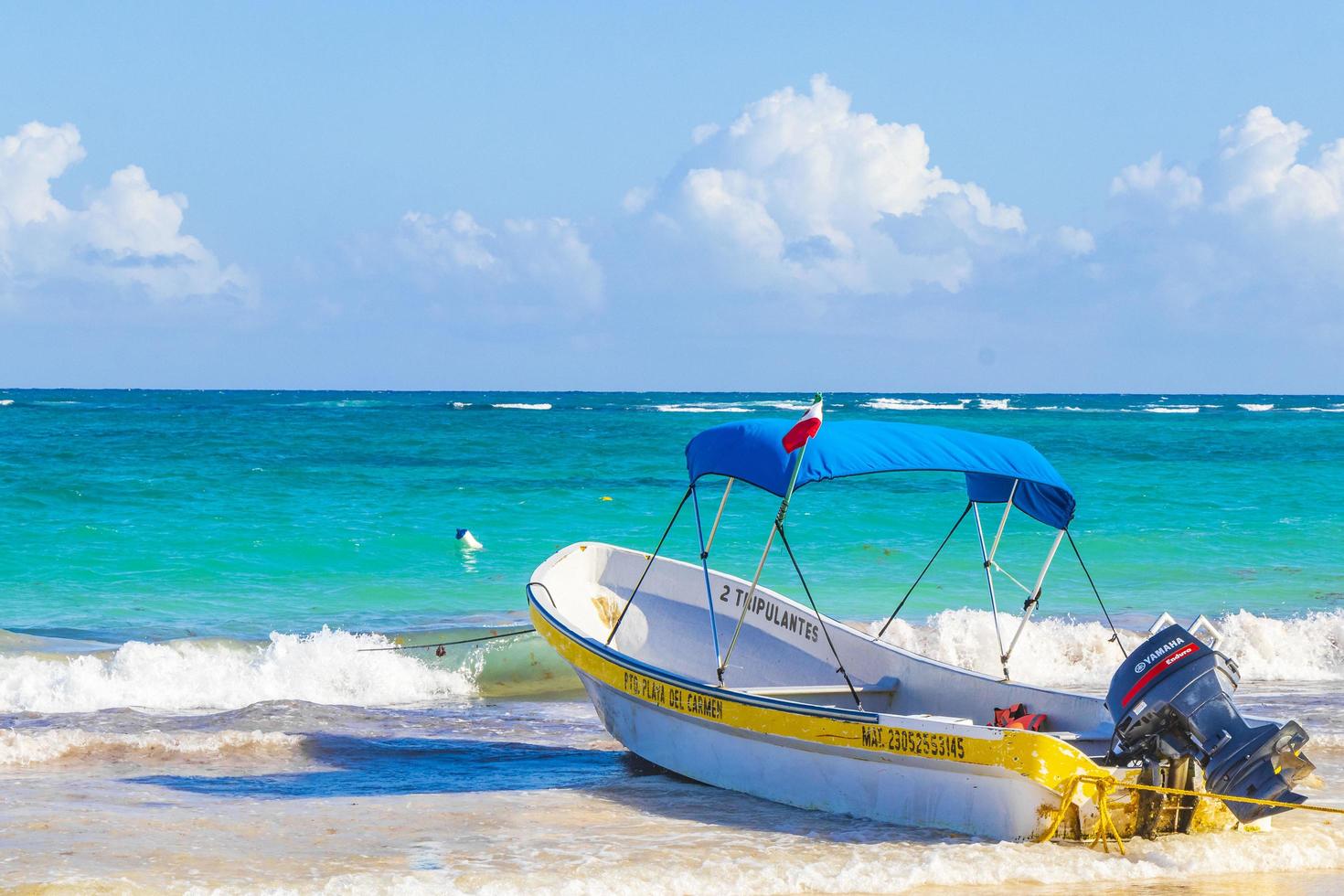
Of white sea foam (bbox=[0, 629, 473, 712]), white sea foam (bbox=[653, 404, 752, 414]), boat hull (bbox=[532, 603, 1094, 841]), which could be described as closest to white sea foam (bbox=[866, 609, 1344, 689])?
white sea foam (bbox=[0, 629, 473, 712])

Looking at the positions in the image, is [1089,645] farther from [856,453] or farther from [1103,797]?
[1103,797]

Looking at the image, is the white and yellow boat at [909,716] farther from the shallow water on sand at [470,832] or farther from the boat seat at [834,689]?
the shallow water on sand at [470,832]

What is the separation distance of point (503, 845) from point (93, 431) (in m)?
44.2

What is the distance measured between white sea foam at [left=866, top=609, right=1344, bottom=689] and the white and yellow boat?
433 centimetres

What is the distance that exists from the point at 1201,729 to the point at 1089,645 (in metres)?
7.67

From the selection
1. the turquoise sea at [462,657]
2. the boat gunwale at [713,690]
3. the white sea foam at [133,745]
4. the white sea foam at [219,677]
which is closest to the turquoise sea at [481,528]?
the turquoise sea at [462,657]

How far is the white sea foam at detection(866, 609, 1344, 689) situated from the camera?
46.2ft

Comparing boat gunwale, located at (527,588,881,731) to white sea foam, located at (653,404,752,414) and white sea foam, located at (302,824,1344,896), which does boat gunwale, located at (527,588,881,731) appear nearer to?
white sea foam, located at (302,824,1344,896)

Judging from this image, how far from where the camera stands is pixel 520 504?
26922mm

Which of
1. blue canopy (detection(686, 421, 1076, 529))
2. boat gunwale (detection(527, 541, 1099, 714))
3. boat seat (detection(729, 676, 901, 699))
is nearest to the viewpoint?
blue canopy (detection(686, 421, 1076, 529))

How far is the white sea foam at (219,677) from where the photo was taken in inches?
476

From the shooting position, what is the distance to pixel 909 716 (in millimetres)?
7758

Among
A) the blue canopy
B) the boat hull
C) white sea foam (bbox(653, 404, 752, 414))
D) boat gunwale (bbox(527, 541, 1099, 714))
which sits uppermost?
white sea foam (bbox(653, 404, 752, 414))

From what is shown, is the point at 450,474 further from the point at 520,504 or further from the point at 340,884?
the point at 340,884
